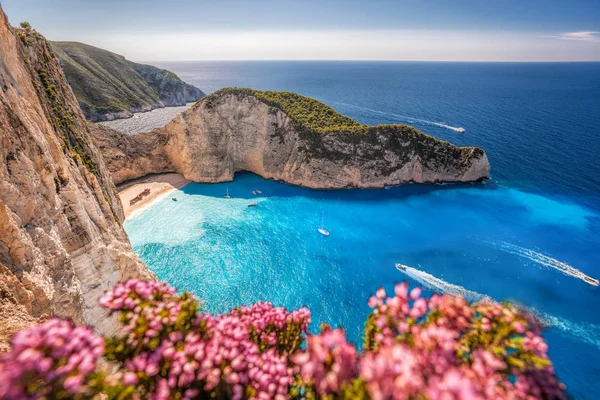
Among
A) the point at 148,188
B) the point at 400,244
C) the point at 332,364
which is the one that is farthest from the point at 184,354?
the point at 148,188

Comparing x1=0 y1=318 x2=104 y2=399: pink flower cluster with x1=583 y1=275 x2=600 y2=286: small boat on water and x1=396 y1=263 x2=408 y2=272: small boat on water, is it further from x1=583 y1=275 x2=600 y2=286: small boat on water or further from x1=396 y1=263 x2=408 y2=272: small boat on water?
x1=583 y1=275 x2=600 y2=286: small boat on water

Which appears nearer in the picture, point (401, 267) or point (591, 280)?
point (591, 280)

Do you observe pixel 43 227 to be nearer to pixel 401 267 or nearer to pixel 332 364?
pixel 332 364

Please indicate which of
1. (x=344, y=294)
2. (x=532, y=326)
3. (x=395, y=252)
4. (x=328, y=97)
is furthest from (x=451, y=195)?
(x=328, y=97)

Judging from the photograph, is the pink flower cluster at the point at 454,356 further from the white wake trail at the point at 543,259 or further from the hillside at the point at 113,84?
the hillside at the point at 113,84

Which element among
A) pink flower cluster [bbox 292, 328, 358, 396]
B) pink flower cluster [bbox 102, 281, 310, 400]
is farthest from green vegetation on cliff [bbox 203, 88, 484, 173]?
pink flower cluster [bbox 292, 328, 358, 396]

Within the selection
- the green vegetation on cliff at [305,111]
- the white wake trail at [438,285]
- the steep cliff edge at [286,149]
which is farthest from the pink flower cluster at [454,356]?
the green vegetation on cliff at [305,111]

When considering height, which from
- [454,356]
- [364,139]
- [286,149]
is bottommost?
[286,149]
